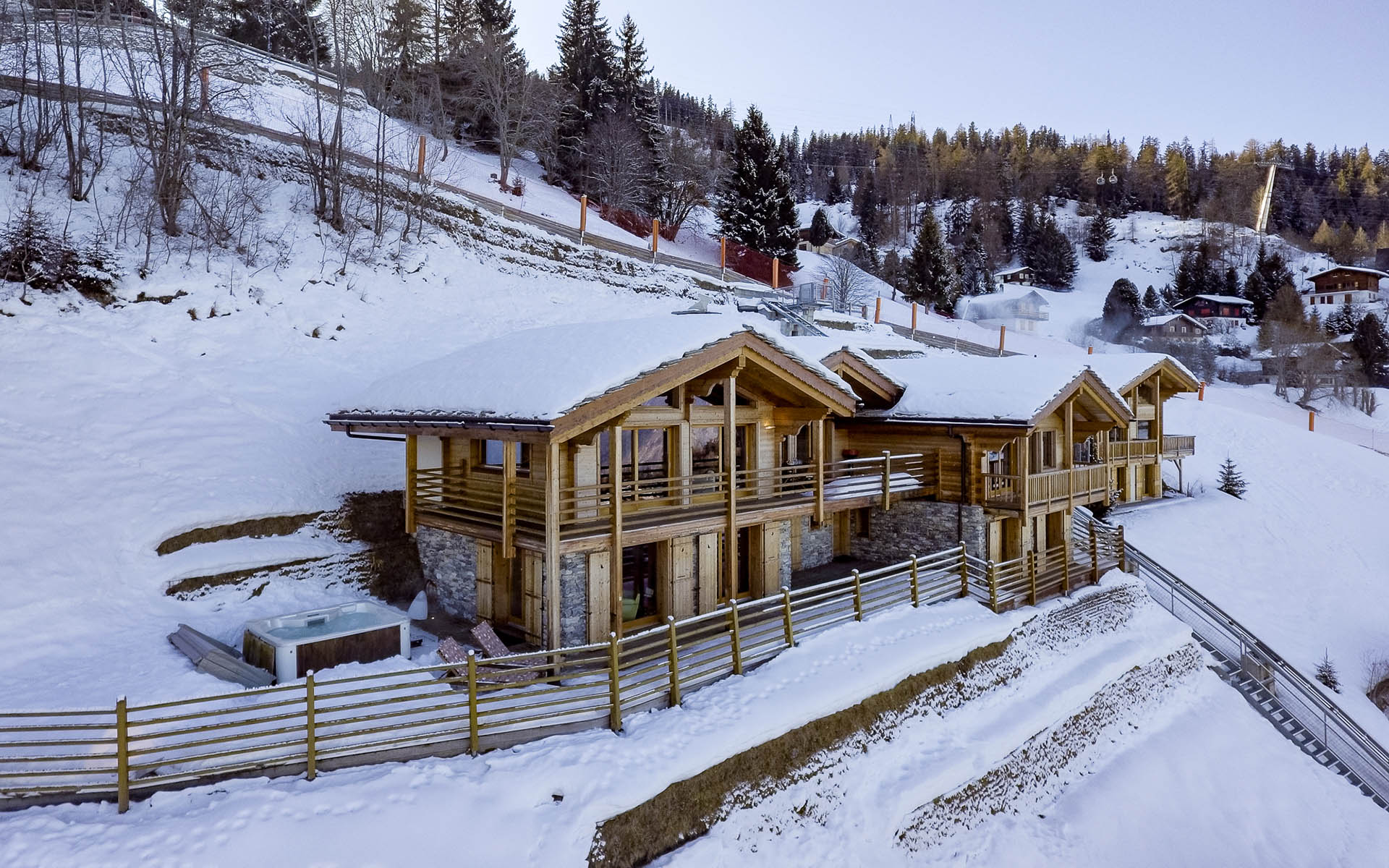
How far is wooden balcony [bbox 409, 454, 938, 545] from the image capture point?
12672mm

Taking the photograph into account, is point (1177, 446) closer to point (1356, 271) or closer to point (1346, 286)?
point (1356, 271)

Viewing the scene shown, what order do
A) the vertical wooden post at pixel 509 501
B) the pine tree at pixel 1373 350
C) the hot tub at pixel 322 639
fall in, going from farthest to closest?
the pine tree at pixel 1373 350 → the vertical wooden post at pixel 509 501 → the hot tub at pixel 322 639

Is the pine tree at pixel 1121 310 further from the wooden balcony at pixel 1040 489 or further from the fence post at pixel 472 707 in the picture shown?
the fence post at pixel 472 707

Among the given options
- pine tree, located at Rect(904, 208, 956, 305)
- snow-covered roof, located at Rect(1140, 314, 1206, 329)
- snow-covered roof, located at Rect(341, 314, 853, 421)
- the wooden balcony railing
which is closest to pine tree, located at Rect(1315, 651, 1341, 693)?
the wooden balcony railing

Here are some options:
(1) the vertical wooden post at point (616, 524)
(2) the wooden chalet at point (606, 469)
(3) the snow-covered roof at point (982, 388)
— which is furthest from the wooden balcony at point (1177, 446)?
(1) the vertical wooden post at point (616, 524)

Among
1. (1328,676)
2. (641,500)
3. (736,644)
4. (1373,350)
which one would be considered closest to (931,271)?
(1373,350)

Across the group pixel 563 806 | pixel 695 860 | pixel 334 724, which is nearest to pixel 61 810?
pixel 334 724

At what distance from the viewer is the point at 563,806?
8391 mm

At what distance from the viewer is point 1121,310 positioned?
209 feet

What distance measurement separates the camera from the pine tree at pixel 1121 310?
2478 inches

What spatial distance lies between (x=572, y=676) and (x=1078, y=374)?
1575 cm

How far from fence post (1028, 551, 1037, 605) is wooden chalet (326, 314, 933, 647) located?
3959 mm

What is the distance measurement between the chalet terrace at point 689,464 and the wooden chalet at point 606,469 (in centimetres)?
5

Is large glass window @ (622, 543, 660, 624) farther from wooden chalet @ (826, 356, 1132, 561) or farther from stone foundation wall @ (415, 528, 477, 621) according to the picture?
wooden chalet @ (826, 356, 1132, 561)
